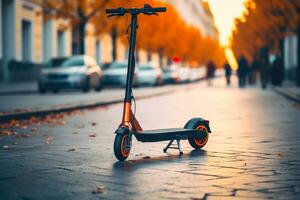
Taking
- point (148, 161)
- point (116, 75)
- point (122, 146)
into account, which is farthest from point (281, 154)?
point (116, 75)

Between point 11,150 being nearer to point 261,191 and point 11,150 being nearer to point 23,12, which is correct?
point 261,191

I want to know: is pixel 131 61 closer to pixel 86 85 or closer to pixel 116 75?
pixel 86 85

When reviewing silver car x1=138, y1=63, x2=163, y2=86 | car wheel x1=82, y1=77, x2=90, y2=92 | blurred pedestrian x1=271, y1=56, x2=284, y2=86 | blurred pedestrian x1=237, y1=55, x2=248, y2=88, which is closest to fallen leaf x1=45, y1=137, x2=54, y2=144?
car wheel x1=82, y1=77, x2=90, y2=92

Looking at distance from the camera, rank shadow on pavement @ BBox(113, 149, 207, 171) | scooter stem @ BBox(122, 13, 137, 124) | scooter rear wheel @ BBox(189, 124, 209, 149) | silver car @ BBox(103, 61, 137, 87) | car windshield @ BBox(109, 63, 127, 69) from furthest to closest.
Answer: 1. car windshield @ BBox(109, 63, 127, 69)
2. silver car @ BBox(103, 61, 137, 87)
3. scooter rear wheel @ BBox(189, 124, 209, 149)
4. scooter stem @ BBox(122, 13, 137, 124)
5. shadow on pavement @ BBox(113, 149, 207, 171)

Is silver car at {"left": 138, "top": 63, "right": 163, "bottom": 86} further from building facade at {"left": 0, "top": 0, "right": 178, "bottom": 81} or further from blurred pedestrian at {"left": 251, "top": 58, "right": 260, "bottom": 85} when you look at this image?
blurred pedestrian at {"left": 251, "top": 58, "right": 260, "bottom": 85}

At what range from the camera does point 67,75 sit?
28.8 m

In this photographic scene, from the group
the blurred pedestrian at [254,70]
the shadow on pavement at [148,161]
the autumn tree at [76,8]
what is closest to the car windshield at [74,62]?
the autumn tree at [76,8]

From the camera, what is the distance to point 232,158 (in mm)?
7777

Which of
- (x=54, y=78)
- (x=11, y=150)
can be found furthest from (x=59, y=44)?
(x=11, y=150)

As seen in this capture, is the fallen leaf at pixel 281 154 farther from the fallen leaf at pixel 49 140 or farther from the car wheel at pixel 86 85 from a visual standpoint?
the car wheel at pixel 86 85

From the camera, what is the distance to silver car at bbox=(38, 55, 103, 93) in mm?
28703

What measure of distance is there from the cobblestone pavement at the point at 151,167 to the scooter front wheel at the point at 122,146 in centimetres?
10

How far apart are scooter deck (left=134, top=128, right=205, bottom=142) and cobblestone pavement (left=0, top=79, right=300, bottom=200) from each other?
22cm

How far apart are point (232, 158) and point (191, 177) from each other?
1.46 meters
